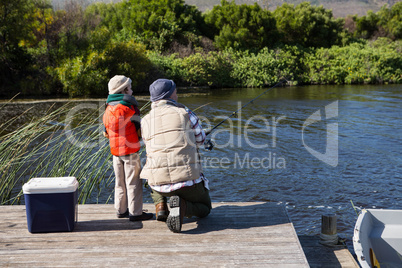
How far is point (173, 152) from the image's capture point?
12.6ft

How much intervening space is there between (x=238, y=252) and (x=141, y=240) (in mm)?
836

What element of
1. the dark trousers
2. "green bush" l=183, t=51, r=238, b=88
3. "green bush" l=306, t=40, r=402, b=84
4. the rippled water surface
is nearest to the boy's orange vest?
the dark trousers

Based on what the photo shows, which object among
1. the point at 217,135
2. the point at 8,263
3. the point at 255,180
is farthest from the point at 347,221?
the point at 217,135

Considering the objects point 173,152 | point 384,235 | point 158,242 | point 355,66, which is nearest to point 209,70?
point 355,66

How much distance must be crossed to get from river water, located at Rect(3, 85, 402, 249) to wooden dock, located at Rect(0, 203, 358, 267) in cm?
229

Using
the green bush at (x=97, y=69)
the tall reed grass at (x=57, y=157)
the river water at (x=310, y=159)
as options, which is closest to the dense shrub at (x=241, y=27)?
the green bush at (x=97, y=69)

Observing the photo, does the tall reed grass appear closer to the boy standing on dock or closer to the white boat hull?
the boy standing on dock

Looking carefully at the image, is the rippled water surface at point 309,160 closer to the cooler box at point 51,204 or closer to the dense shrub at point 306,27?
the cooler box at point 51,204

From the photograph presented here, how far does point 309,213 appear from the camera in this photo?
6750mm

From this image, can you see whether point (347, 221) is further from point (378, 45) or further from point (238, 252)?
point (378, 45)

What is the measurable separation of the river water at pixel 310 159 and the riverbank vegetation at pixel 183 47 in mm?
7578

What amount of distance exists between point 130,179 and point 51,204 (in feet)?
2.36

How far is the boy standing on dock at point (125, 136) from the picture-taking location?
13.1 feet

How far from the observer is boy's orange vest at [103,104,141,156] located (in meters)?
3.99
